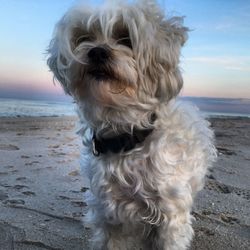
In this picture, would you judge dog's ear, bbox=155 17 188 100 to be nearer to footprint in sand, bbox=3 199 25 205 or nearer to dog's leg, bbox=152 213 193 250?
dog's leg, bbox=152 213 193 250

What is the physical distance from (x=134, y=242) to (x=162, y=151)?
897 millimetres

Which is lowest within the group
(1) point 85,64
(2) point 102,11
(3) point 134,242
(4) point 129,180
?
(3) point 134,242

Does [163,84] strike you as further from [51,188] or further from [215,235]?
[51,188]

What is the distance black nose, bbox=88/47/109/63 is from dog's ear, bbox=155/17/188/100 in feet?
1.18

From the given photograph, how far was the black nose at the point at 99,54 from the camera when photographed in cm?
357

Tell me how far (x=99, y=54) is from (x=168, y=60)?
0.45 metres

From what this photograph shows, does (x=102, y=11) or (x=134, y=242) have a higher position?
(x=102, y=11)

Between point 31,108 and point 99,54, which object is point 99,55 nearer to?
point 99,54

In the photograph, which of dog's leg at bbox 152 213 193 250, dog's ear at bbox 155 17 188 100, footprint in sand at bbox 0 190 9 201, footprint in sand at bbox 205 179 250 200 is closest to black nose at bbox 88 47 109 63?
dog's ear at bbox 155 17 188 100

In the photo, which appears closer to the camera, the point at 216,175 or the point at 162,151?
the point at 162,151

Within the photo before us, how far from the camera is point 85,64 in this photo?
12.0ft

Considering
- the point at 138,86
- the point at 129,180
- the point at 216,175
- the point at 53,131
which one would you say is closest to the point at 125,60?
the point at 138,86

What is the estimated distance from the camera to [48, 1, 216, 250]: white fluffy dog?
3.67 metres

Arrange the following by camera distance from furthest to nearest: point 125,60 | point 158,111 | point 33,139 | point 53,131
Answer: point 53,131 → point 33,139 → point 158,111 → point 125,60
